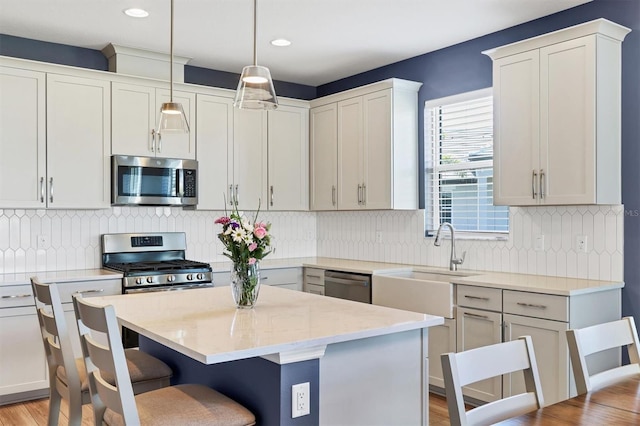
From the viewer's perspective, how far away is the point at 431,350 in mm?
4191

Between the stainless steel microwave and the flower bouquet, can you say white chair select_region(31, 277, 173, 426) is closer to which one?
the flower bouquet

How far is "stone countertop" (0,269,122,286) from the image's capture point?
3986 mm

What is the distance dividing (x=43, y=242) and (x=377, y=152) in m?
2.76

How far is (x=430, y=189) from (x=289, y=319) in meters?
2.82

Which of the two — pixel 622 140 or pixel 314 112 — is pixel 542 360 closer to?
pixel 622 140

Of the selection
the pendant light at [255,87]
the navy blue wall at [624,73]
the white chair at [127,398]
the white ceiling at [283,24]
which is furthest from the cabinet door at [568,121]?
the white chair at [127,398]

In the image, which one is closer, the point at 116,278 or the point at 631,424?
the point at 631,424

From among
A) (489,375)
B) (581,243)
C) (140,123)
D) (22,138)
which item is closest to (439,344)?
(581,243)

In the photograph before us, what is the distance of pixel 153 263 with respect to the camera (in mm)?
4863

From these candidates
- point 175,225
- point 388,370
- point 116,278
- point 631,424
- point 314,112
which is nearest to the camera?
point 631,424

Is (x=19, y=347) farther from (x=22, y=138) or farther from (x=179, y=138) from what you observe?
(x=179, y=138)

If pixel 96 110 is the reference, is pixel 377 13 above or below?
above

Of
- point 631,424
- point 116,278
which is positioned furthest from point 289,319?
point 116,278

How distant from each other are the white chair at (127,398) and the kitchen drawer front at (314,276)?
278 cm
